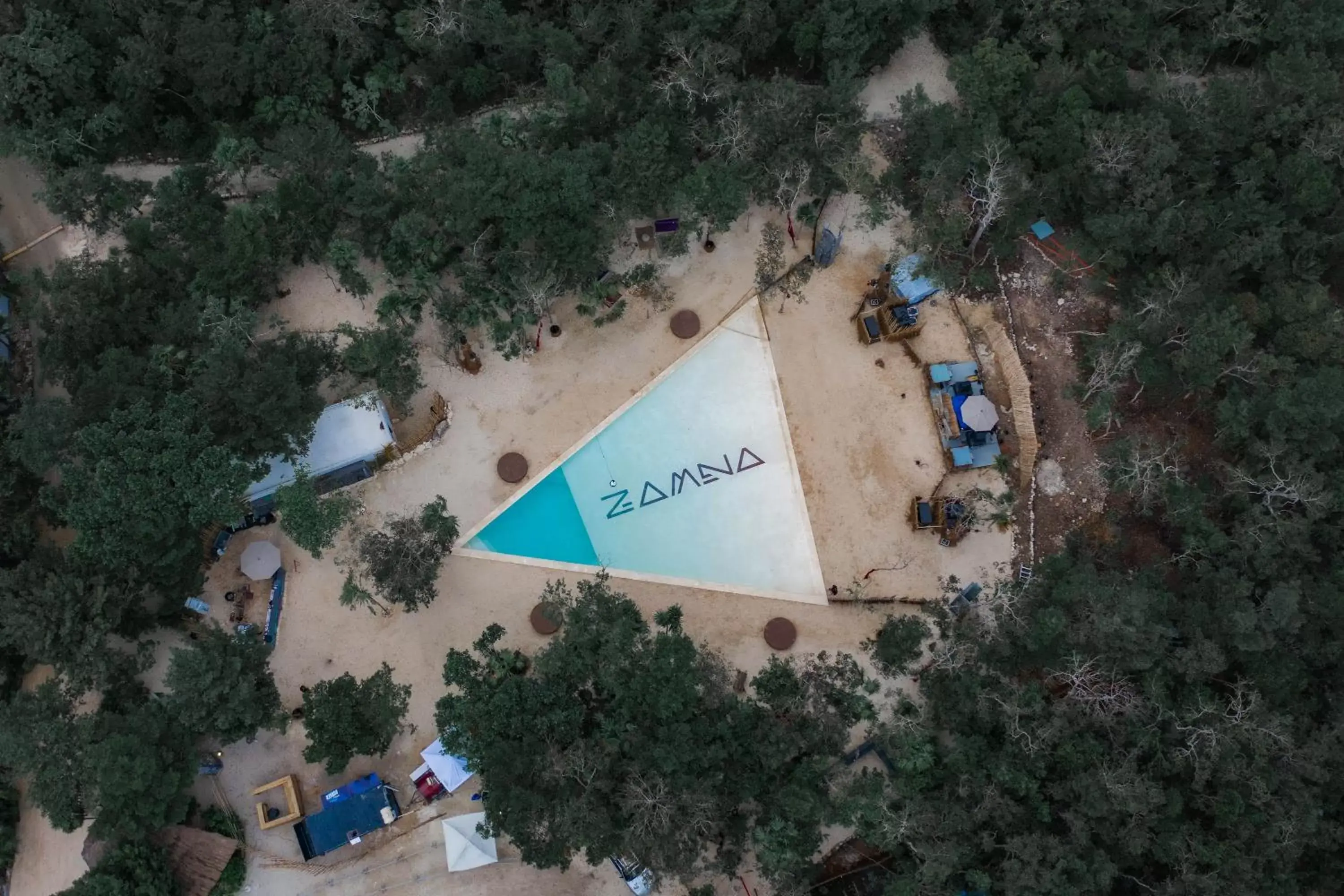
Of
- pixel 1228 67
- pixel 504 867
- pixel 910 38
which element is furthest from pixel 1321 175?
pixel 504 867

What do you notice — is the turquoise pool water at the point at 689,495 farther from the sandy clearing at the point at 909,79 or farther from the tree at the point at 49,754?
the tree at the point at 49,754

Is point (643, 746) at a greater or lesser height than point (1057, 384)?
lesser

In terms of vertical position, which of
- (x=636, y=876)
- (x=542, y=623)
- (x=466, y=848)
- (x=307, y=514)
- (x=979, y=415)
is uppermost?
(x=307, y=514)

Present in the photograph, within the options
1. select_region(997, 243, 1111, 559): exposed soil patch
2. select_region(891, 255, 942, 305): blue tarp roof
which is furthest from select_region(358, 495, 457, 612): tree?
select_region(997, 243, 1111, 559): exposed soil patch

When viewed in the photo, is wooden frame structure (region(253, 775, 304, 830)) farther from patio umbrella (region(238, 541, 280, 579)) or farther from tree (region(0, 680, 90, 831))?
patio umbrella (region(238, 541, 280, 579))

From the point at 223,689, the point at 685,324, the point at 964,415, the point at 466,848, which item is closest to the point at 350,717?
the point at 223,689

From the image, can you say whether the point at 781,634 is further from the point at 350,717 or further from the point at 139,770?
the point at 139,770

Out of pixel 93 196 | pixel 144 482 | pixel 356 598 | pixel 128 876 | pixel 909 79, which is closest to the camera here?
pixel 144 482

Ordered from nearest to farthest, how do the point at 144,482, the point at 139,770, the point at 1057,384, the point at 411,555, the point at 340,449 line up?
the point at 139,770
the point at 144,482
the point at 411,555
the point at 340,449
the point at 1057,384
